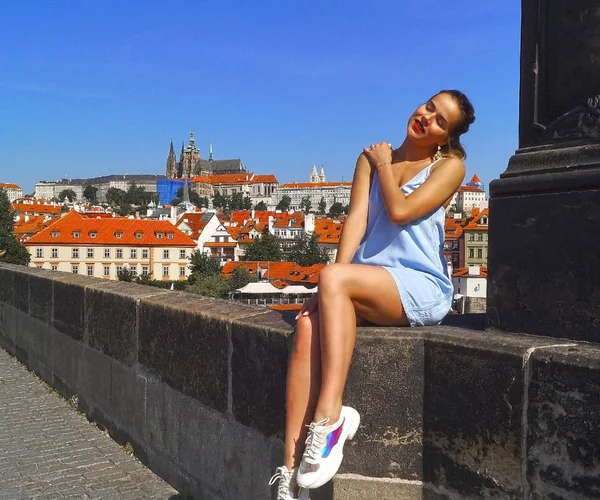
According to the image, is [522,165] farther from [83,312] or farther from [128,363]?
[83,312]

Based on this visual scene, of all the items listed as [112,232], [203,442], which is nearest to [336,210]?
[112,232]

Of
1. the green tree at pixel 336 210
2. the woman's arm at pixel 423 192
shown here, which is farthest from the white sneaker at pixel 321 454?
the green tree at pixel 336 210

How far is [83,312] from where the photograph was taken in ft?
16.3

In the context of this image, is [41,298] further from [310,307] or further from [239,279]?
[239,279]

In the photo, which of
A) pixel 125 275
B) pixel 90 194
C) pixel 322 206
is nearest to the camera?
pixel 125 275

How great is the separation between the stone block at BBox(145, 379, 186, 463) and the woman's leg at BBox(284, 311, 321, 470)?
4.25 ft

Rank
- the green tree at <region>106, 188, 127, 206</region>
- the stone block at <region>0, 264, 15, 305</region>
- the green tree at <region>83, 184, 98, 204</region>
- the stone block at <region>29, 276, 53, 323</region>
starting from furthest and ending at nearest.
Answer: the green tree at <region>83, 184, 98, 204</region> → the green tree at <region>106, 188, 127, 206</region> → the stone block at <region>0, 264, 15, 305</region> → the stone block at <region>29, 276, 53, 323</region>

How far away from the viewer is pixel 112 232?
77438mm

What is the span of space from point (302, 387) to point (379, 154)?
88 centimetres

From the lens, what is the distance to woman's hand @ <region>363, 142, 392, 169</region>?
256cm

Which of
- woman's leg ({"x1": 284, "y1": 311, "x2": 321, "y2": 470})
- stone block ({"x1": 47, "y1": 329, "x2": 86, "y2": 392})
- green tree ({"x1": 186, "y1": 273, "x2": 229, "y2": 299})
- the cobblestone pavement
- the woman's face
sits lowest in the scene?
green tree ({"x1": 186, "y1": 273, "x2": 229, "y2": 299})

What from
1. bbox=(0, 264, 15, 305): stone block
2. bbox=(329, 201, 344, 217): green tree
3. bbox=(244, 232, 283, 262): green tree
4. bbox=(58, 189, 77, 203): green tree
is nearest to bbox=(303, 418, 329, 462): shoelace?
bbox=(0, 264, 15, 305): stone block

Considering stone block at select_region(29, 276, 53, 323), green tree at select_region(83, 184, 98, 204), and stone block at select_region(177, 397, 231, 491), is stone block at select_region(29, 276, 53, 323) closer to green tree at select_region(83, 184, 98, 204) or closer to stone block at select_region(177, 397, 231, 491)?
stone block at select_region(177, 397, 231, 491)

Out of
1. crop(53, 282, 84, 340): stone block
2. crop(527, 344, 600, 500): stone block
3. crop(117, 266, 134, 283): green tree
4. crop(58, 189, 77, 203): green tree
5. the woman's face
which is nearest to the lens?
crop(527, 344, 600, 500): stone block
